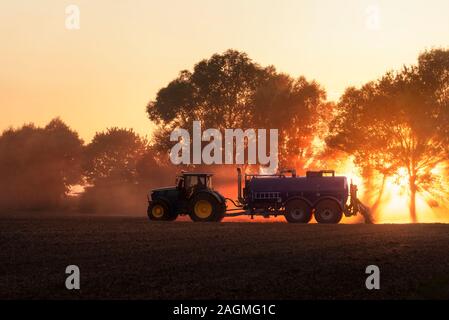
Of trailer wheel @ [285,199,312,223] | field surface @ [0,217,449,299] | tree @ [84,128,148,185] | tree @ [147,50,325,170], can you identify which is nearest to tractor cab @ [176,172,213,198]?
trailer wheel @ [285,199,312,223]

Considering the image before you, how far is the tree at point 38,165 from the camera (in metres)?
95.9

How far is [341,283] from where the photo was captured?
1692cm

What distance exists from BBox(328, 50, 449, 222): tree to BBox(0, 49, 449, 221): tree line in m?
0.08

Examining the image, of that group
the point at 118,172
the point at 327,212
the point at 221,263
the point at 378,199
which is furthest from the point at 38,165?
the point at 221,263

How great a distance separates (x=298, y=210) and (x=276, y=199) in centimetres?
124

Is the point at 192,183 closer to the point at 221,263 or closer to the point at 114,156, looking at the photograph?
the point at 221,263

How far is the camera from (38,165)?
99125 mm

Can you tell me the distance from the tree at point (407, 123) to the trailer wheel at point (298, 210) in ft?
84.4

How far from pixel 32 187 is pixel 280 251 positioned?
77509 millimetres

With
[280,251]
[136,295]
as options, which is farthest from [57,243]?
[136,295]

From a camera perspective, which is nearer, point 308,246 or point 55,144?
point 308,246
